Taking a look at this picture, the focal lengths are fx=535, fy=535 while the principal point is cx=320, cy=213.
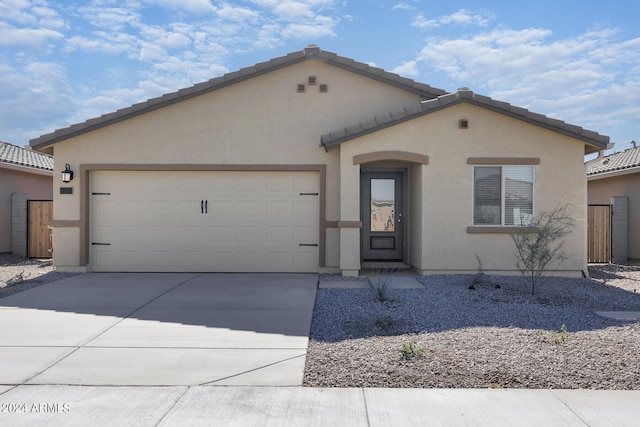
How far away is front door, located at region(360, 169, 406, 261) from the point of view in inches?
537

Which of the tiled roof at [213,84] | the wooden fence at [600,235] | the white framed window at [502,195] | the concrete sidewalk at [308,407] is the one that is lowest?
the concrete sidewalk at [308,407]

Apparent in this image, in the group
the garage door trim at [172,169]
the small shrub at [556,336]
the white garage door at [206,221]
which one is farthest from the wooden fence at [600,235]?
the small shrub at [556,336]

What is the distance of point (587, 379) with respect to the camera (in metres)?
5.48

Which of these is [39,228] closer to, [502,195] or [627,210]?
[502,195]

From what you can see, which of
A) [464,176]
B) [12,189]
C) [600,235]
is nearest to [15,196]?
[12,189]

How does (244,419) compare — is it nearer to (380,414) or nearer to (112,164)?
(380,414)

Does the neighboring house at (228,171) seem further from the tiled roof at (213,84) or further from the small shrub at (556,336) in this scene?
the small shrub at (556,336)

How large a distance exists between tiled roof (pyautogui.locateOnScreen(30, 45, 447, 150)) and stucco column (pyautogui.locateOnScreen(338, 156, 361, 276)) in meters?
2.52

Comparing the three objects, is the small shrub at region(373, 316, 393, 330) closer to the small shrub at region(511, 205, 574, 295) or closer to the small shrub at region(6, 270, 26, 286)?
the small shrub at region(511, 205, 574, 295)

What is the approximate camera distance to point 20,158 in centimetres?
1914

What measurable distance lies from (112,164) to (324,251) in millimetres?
5519

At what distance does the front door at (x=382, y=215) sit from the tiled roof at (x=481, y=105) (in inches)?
80.7

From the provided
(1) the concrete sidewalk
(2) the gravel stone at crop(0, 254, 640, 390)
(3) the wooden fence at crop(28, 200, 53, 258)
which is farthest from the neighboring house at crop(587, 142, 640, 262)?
(3) the wooden fence at crop(28, 200, 53, 258)

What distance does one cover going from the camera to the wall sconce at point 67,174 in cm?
1280
